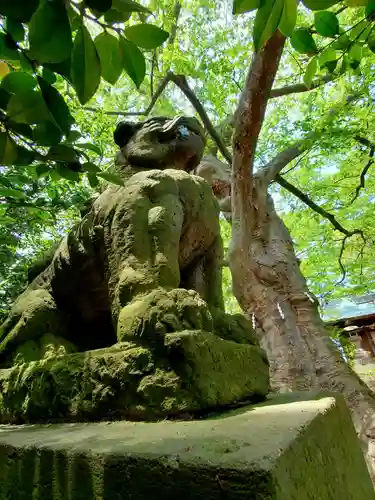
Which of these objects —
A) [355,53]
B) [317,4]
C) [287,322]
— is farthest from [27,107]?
[287,322]

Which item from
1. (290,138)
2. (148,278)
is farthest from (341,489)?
(290,138)

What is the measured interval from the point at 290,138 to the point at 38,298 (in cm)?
522

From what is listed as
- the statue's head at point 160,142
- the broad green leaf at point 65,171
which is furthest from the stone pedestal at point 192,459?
the statue's head at point 160,142

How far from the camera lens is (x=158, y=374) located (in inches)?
37.0

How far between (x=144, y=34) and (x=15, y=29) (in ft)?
0.77

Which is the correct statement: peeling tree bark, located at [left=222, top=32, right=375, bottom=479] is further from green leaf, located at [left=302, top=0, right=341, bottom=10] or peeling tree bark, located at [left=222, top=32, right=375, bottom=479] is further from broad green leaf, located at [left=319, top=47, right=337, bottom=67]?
green leaf, located at [left=302, top=0, right=341, bottom=10]

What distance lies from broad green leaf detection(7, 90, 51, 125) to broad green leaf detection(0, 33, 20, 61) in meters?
0.08

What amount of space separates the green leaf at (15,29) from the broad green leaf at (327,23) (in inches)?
24.5

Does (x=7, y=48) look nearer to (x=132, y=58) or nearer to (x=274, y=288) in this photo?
(x=132, y=58)

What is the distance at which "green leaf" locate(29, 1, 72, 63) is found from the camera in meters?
0.49

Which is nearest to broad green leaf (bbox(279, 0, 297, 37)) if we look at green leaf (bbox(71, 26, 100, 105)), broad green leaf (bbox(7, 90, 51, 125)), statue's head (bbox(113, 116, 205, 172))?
green leaf (bbox(71, 26, 100, 105))

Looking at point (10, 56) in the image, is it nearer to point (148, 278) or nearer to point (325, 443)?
point (148, 278)

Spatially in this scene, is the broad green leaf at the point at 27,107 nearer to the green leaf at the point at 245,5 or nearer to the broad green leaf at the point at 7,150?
the broad green leaf at the point at 7,150

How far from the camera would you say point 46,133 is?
708 millimetres
